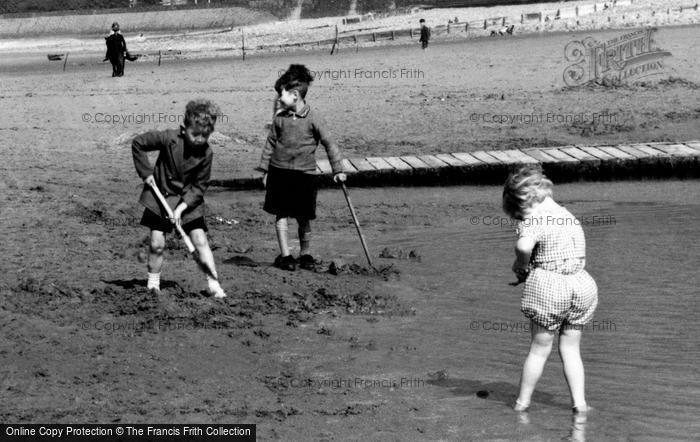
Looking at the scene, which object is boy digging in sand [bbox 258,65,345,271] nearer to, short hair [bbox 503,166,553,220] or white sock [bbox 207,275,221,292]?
white sock [bbox 207,275,221,292]

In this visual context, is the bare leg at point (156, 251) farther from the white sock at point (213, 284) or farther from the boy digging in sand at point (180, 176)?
the white sock at point (213, 284)

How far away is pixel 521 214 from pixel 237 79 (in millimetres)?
21264

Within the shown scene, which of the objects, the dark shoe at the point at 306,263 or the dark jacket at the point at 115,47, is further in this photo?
the dark jacket at the point at 115,47

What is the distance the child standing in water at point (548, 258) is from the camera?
5.45 m

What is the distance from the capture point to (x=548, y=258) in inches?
216

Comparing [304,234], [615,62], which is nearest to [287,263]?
[304,234]

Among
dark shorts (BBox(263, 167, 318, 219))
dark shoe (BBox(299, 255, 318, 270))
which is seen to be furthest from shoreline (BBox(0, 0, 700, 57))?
dark shoe (BBox(299, 255, 318, 270))

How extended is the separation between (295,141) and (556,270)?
11.2 feet

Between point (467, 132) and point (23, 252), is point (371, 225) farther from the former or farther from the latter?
point (467, 132)

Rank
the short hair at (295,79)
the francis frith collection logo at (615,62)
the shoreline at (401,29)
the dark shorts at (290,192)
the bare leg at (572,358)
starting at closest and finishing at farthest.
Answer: the bare leg at (572,358)
the short hair at (295,79)
the dark shorts at (290,192)
the francis frith collection logo at (615,62)
the shoreline at (401,29)

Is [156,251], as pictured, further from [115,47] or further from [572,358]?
[115,47]

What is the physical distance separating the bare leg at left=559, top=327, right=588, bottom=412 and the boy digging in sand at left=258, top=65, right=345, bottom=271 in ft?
10.5

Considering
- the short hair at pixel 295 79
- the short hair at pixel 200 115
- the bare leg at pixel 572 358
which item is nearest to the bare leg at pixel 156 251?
the short hair at pixel 200 115

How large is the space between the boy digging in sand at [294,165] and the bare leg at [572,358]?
126 inches
